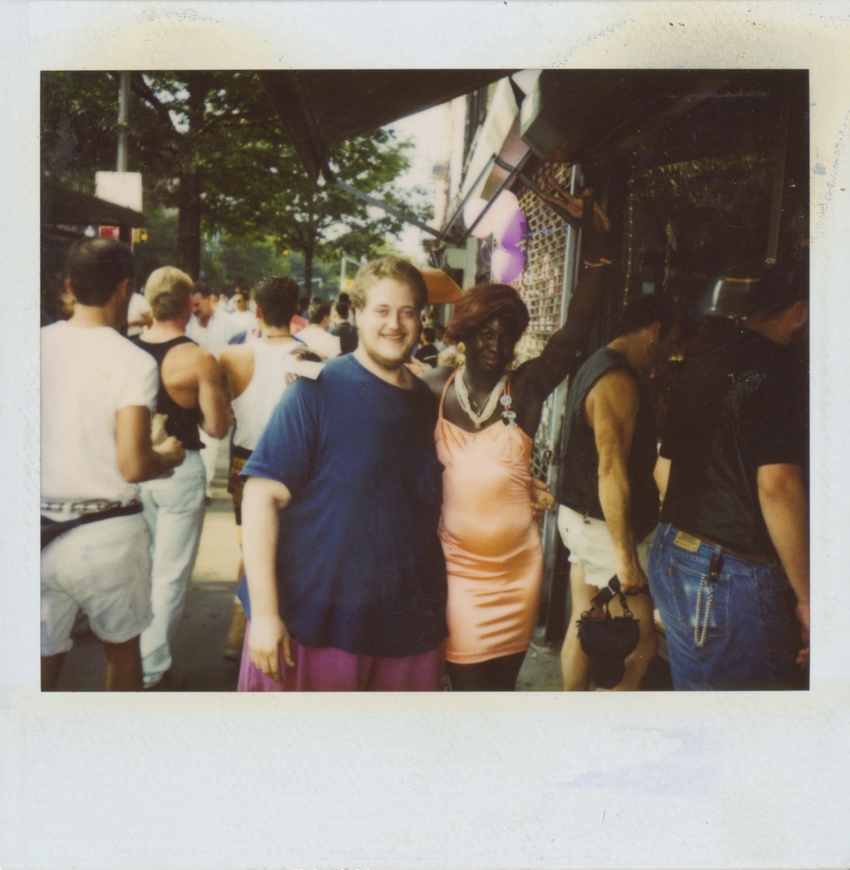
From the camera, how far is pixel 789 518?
296 centimetres

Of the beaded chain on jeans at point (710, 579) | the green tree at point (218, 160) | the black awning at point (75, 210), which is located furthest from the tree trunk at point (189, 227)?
the beaded chain on jeans at point (710, 579)

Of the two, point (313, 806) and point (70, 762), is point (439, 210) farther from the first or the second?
point (70, 762)

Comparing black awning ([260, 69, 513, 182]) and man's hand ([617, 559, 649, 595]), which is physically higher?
black awning ([260, 69, 513, 182])

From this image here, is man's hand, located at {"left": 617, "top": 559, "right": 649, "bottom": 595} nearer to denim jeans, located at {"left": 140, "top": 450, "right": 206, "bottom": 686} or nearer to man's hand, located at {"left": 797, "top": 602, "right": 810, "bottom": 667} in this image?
man's hand, located at {"left": 797, "top": 602, "right": 810, "bottom": 667}

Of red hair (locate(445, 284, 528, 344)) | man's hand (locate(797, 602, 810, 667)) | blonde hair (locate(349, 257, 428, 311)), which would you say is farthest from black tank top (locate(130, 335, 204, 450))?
man's hand (locate(797, 602, 810, 667))

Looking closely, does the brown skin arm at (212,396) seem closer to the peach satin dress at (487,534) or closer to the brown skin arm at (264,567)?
the brown skin arm at (264,567)

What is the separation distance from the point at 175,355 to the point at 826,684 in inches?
120

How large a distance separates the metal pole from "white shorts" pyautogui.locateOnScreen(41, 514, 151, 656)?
142 centimetres

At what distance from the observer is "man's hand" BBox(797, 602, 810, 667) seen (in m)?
3.02

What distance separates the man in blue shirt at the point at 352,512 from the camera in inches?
113

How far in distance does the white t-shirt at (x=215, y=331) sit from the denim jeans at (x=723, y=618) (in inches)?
75.6

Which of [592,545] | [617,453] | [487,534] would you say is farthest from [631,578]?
[487,534]

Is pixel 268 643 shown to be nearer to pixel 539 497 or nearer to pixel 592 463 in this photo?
pixel 539 497

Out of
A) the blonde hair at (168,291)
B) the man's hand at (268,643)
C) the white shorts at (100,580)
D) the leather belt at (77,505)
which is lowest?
the man's hand at (268,643)
